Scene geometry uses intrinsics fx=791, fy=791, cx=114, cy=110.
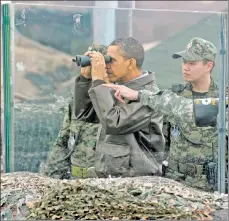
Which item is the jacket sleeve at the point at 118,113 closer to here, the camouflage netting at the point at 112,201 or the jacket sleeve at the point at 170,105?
the jacket sleeve at the point at 170,105

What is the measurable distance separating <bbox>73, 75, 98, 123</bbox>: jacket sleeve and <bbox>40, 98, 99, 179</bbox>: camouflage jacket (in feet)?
0.29

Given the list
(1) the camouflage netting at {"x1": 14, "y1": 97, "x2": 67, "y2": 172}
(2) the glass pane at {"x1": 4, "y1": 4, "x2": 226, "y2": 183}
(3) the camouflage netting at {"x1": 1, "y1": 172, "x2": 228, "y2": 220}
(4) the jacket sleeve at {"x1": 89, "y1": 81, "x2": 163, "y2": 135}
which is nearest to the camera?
(3) the camouflage netting at {"x1": 1, "y1": 172, "x2": 228, "y2": 220}

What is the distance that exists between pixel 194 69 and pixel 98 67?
A: 69 centimetres

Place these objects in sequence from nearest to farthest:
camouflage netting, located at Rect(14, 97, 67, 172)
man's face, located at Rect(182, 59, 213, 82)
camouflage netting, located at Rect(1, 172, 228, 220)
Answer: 1. camouflage netting, located at Rect(1, 172, 228, 220)
2. man's face, located at Rect(182, 59, 213, 82)
3. camouflage netting, located at Rect(14, 97, 67, 172)

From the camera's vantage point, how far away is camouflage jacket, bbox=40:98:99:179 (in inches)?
229

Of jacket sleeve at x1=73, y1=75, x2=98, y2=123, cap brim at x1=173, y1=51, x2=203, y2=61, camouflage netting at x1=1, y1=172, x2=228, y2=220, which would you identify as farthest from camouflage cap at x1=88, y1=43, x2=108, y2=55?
camouflage netting at x1=1, y1=172, x2=228, y2=220

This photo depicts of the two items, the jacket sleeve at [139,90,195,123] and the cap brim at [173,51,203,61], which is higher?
the cap brim at [173,51,203,61]

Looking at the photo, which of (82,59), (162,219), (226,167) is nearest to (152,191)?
(162,219)

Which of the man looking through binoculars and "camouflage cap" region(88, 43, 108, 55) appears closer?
the man looking through binoculars

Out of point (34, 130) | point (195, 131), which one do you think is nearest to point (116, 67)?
point (195, 131)

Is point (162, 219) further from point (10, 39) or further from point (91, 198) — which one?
point (10, 39)

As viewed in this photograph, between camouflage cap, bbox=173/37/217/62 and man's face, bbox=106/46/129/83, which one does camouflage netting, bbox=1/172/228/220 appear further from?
camouflage cap, bbox=173/37/217/62

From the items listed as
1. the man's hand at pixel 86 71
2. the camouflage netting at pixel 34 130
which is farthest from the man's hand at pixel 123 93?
Answer: the camouflage netting at pixel 34 130

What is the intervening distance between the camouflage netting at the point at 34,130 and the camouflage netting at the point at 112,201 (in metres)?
0.38
